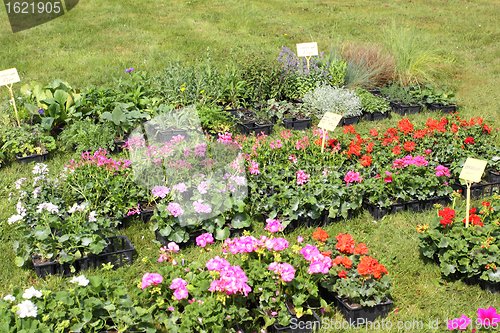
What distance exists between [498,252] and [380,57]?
17.8 ft

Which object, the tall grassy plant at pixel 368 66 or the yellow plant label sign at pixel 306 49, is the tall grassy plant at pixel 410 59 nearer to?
the tall grassy plant at pixel 368 66

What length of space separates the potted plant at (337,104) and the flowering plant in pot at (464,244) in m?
3.02

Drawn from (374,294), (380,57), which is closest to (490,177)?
(374,294)

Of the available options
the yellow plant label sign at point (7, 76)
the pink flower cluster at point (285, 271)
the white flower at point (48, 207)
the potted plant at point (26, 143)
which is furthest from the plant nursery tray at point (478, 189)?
the yellow plant label sign at point (7, 76)

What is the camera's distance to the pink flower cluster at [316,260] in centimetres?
251

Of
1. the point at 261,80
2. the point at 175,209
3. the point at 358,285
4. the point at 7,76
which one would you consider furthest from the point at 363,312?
the point at 7,76

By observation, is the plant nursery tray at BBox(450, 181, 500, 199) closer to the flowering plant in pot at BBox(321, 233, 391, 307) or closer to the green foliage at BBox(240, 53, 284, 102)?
the flowering plant in pot at BBox(321, 233, 391, 307)

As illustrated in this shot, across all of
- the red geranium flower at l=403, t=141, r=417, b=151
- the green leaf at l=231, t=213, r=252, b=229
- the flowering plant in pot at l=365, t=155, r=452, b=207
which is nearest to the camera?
the green leaf at l=231, t=213, r=252, b=229

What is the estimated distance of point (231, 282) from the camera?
2.30 metres

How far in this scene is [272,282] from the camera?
253 centimetres

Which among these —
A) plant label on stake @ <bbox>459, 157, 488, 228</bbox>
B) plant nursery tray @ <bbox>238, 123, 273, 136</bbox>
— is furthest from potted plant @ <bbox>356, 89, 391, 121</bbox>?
plant label on stake @ <bbox>459, 157, 488, 228</bbox>

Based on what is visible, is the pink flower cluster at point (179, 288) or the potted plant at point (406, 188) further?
the potted plant at point (406, 188)

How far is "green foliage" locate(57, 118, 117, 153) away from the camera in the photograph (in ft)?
15.1

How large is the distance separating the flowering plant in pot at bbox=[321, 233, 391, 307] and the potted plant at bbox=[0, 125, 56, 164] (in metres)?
3.52
